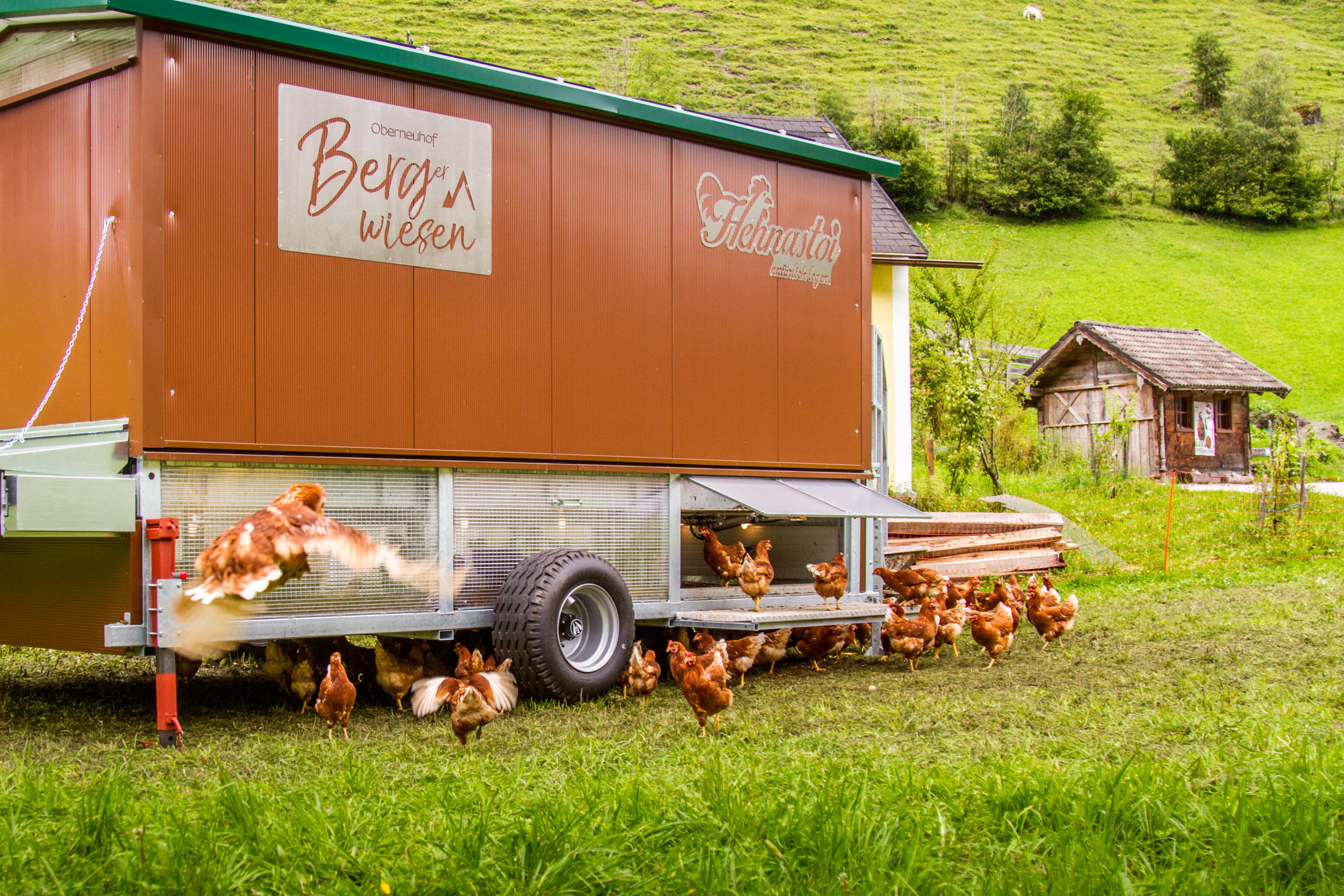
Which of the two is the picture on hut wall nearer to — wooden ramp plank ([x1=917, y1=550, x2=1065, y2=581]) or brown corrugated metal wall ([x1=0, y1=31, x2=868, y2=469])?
wooden ramp plank ([x1=917, y1=550, x2=1065, y2=581])

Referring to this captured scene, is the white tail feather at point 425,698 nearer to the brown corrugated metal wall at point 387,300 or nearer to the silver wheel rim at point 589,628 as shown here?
the silver wheel rim at point 589,628

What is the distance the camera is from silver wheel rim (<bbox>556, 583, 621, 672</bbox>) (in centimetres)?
726

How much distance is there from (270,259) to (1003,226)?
5081cm

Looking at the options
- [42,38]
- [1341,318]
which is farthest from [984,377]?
[1341,318]

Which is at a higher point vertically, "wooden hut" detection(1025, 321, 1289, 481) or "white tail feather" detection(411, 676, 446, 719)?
"wooden hut" detection(1025, 321, 1289, 481)

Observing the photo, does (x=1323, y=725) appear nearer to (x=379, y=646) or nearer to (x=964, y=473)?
(x=379, y=646)

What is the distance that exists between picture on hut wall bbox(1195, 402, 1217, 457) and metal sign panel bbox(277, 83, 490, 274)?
89.4 ft

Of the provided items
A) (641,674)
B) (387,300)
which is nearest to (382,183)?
(387,300)

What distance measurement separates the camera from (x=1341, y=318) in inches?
1718

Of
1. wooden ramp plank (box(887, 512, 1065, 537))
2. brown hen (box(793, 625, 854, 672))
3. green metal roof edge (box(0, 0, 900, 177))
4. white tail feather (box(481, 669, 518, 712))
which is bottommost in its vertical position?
brown hen (box(793, 625, 854, 672))

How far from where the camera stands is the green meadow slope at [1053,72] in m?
45.3

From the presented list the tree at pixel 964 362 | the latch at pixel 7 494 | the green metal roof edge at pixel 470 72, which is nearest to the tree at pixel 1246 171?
the tree at pixel 964 362

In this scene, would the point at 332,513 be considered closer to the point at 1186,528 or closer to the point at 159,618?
the point at 159,618

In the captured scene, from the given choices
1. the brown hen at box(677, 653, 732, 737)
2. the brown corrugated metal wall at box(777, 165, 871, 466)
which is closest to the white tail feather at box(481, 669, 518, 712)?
the brown hen at box(677, 653, 732, 737)
